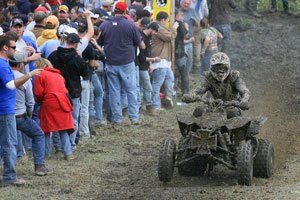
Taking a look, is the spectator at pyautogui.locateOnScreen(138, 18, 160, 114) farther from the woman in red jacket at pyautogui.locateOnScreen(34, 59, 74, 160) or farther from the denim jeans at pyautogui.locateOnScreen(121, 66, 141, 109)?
the woman in red jacket at pyautogui.locateOnScreen(34, 59, 74, 160)

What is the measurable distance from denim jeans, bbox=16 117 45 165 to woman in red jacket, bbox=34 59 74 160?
2.88ft

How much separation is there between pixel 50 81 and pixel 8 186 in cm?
221

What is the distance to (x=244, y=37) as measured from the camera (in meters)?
29.5

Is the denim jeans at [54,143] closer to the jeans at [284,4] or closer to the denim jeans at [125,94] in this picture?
the denim jeans at [125,94]

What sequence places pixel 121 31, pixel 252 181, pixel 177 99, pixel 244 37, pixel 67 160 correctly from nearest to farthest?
1. pixel 252 181
2. pixel 67 160
3. pixel 121 31
4. pixel 177 99
5. pixel 244 37

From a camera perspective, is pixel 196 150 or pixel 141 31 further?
pixel 141 31

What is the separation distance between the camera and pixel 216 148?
42.0 ft

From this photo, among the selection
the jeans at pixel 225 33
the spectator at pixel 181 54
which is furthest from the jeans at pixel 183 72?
the jeans at pixel 225 33

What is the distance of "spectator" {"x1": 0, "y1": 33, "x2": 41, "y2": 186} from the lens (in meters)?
12.1

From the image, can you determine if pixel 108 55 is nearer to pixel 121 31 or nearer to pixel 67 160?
pixel 121 31

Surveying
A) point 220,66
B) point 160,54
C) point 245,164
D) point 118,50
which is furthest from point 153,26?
point 245,164

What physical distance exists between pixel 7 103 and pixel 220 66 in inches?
150

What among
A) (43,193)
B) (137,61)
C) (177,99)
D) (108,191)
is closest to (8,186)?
(43,193)

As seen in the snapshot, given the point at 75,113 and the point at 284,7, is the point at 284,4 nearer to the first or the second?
the point at 284,7
